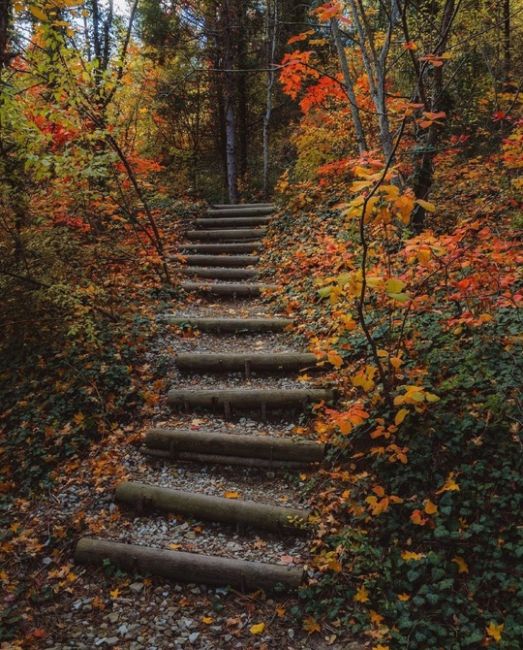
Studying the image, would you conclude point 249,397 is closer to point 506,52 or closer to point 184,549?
point 184,549

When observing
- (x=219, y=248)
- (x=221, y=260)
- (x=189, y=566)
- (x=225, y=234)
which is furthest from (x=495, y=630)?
(x=225, y=234)

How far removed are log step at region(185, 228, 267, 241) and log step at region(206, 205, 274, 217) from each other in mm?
1103

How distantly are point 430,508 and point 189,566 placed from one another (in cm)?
230

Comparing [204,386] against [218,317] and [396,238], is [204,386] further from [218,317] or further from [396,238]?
[396,238]

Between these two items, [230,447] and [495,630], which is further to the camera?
[230,447]

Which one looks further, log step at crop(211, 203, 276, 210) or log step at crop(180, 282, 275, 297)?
log step at crop(211, 203, 276, 210)

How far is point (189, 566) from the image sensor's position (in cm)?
432

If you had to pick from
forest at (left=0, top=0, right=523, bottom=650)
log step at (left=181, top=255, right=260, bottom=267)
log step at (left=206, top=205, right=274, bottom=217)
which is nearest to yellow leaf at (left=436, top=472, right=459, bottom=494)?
forest at (left=0, top=0, right=523, bottom=650)

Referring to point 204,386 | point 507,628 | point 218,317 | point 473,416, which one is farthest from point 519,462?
point 218,317

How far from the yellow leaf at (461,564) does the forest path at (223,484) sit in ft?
4.37

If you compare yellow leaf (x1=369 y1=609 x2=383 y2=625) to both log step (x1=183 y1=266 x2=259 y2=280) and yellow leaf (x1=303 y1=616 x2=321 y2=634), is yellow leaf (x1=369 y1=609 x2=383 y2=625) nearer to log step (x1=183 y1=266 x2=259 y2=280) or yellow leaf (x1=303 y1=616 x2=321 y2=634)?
yellow leaf (x1=303 y1=616 x2=321 y2=634)

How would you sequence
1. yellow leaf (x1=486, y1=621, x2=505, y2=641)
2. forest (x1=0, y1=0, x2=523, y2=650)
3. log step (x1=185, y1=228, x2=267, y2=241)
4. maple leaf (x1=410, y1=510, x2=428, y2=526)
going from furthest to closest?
log step (x1=185, y1=228, x2=267, y2=241) < maple leaf (x1=410, y1=510, x2=428, y2=526) < forest (x1=0, y1=0, x2=523, y2=650) < yellow leaf (x1=486, y1=621, x2=505, y2=641)

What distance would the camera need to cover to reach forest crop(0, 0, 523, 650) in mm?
3906

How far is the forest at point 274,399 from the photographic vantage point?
3.91 m
